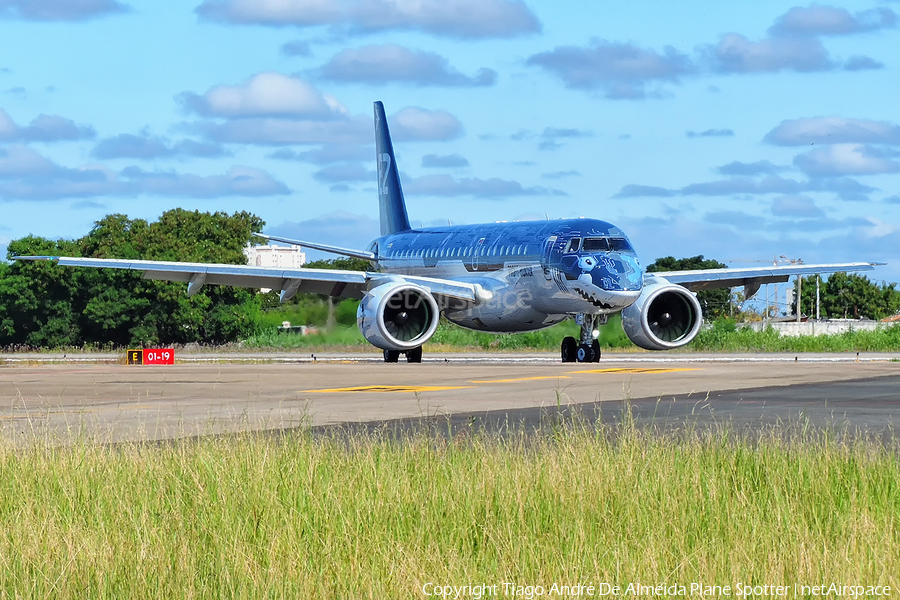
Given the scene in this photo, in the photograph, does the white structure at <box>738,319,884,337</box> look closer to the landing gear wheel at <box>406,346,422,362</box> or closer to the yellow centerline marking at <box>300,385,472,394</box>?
the landing gear wheel at <box>406,346,422,362</box>

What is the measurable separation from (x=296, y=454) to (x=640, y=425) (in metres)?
5.55

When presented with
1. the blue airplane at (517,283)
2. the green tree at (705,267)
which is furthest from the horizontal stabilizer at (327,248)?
the green tree at (705,267)

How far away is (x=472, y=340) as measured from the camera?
56.1 metres

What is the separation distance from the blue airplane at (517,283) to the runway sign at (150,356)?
3.29 meters

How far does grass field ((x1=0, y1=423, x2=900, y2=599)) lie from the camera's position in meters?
6.83

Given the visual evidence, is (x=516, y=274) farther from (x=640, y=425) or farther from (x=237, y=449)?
(x=237, y=449)

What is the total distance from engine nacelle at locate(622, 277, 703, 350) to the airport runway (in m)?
4.82

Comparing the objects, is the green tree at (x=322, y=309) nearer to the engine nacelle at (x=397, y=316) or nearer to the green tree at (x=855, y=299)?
the engine nacelle at (x=397, y=316)

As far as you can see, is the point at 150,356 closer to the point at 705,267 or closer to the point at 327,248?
the point at 327,248

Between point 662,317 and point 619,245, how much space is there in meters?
3.63

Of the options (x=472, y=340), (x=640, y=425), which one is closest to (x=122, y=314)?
(x=472, y=340)

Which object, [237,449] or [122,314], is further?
[122,314]

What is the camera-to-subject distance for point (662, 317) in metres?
36.3

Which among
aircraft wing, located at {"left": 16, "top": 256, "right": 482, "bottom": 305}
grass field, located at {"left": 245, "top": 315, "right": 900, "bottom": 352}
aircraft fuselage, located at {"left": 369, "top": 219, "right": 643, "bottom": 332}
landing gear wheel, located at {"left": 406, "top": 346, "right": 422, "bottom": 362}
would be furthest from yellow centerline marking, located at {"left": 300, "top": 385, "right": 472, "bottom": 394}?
grass field, located at {"left": 245, "top": 315, "right": 900, "bottom": 352}
